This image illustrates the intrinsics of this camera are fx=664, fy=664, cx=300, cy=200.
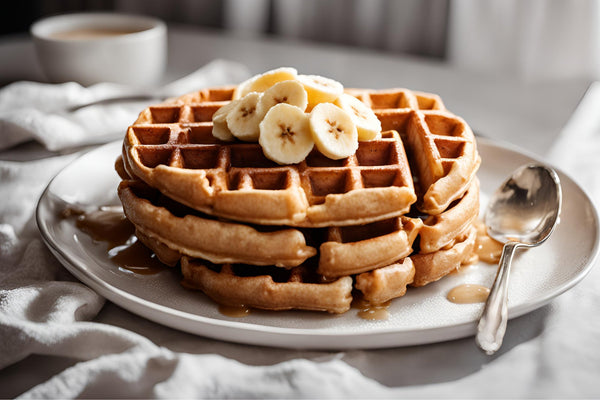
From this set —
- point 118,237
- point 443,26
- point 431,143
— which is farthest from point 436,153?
point 443,26

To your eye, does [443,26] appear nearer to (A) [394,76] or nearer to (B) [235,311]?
(A) [394,76]

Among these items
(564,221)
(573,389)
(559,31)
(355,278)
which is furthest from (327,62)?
(573,389)

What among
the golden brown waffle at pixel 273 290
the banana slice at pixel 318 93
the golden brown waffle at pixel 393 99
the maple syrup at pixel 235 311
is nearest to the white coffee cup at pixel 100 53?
the golden brown waffle at pixel 393 99

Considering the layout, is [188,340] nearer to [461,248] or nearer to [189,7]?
[461,248]

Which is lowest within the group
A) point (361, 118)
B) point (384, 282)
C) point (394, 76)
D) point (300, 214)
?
point (394, 76)

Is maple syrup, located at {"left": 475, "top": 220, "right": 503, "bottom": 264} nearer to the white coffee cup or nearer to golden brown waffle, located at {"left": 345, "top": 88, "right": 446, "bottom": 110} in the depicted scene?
golden brown waffle, located at {"left": 345, "top": 88, "right": 446, "bottom": 110}

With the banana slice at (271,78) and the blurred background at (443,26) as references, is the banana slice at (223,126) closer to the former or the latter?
the banana slice at (271,78)
